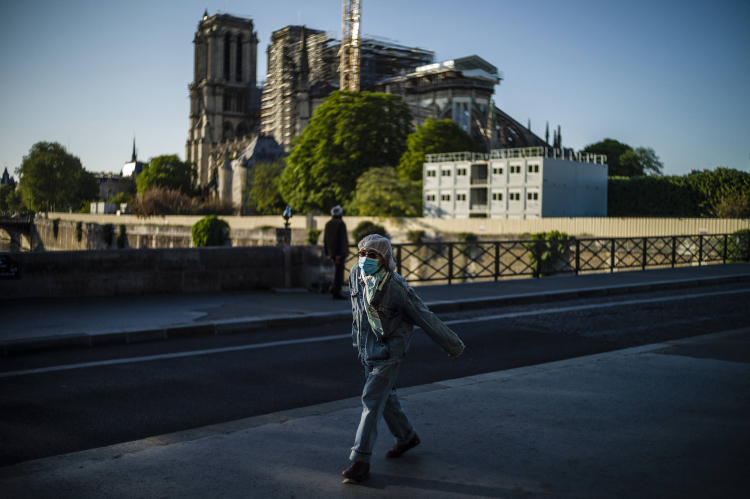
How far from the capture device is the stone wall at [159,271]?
11742 millimetres

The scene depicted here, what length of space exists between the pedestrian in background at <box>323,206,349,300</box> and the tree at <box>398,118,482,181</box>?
4540 centimetres

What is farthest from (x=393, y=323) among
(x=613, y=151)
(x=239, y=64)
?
(x=239, y=64)

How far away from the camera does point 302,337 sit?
9234mm

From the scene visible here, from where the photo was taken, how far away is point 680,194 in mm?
51719

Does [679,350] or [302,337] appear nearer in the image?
[679,350]

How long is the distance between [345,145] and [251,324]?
4619 centimetres

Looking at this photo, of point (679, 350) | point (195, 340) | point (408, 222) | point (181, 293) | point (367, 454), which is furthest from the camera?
point (408, 222)

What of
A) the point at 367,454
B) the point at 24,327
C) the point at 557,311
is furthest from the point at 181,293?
the point at 367,454

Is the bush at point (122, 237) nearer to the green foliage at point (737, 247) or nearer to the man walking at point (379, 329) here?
the green foliage at point (737, 247)

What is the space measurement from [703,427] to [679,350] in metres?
3.17

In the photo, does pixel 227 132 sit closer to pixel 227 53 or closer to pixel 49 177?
pixel 227 53

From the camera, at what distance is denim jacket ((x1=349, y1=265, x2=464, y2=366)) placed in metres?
3.97

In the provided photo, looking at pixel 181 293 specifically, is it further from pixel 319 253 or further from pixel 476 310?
pixel 476 310

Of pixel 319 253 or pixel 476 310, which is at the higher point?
pixel 319 253
